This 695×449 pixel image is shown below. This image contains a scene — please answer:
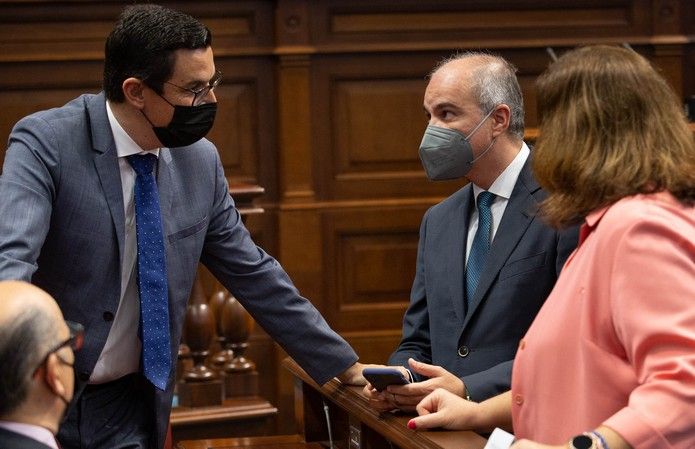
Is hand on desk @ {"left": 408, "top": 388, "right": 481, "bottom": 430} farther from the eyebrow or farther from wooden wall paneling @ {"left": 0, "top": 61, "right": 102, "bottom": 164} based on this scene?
wooden wall paneling @ {"left": 0, "top": 61, "right": 102, "bottom": 164}

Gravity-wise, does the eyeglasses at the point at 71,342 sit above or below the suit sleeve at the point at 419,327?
above

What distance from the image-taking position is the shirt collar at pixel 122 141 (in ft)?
8.91

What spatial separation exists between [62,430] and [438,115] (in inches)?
47.9

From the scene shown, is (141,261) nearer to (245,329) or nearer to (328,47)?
(245,329)

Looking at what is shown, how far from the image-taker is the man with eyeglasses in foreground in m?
1.67

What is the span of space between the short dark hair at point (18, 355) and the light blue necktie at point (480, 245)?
137cm

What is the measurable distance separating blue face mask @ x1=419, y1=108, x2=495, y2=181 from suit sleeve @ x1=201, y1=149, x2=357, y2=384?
49cm

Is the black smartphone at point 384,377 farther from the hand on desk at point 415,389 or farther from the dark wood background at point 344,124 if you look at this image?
the dark wood background at point 344,124

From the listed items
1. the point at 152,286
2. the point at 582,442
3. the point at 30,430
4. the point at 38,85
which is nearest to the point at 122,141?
the point at 152,286

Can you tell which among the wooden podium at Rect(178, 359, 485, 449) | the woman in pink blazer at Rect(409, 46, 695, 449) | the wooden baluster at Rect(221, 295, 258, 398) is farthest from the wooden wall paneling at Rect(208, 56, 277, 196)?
the woman in pink blazer at Rect(409, 46, 695, 449)

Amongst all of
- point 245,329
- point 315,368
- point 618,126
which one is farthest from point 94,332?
point 245,329

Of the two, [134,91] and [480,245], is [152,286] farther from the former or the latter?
[480,245]

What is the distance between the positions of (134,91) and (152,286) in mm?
459

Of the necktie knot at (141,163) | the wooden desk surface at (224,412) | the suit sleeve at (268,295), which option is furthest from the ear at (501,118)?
the wooden desk surface at (224,412)
